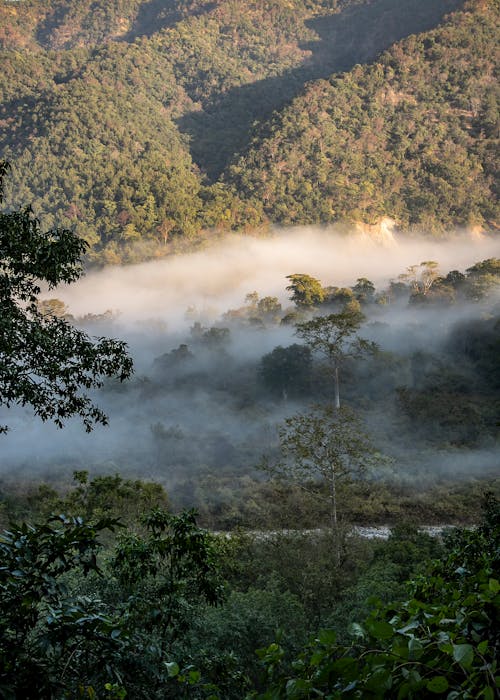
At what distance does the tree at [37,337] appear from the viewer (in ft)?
19.6

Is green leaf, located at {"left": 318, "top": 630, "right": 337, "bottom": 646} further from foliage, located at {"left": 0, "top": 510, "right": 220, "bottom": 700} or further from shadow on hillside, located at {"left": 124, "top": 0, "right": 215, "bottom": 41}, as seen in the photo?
shadow on hillside, located at {"left": 124, "top": 0, "right": 215, "bottom": 41}

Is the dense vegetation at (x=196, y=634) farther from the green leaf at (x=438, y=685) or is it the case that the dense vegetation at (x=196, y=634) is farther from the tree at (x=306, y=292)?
the tree at (x=306, y=292)

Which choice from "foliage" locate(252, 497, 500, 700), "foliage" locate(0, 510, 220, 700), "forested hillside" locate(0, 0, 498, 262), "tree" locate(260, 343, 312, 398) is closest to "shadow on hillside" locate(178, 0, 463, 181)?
"forested hillside" locate(0, 0, 498, 262)

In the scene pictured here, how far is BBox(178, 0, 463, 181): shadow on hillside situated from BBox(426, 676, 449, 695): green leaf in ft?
291

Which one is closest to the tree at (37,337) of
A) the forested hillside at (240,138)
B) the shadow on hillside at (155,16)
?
the forested hillside at (240,138)

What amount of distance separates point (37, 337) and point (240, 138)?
97.2 m

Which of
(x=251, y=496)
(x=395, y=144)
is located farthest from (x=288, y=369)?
(x=395, y=144)

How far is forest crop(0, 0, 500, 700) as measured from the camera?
9.37 feet

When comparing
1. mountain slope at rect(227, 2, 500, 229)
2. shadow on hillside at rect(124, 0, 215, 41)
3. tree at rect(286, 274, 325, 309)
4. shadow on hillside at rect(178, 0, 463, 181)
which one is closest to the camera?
tree at rect(286, 274, 325, 309)

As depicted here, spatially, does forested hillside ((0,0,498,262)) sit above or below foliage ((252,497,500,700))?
above

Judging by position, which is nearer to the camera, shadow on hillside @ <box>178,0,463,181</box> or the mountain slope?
the mountain slope

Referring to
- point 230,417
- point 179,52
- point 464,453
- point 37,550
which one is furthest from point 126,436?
point 179,52

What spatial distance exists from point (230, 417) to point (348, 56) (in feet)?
370

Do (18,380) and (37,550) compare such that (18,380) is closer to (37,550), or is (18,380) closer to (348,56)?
(37,550)
